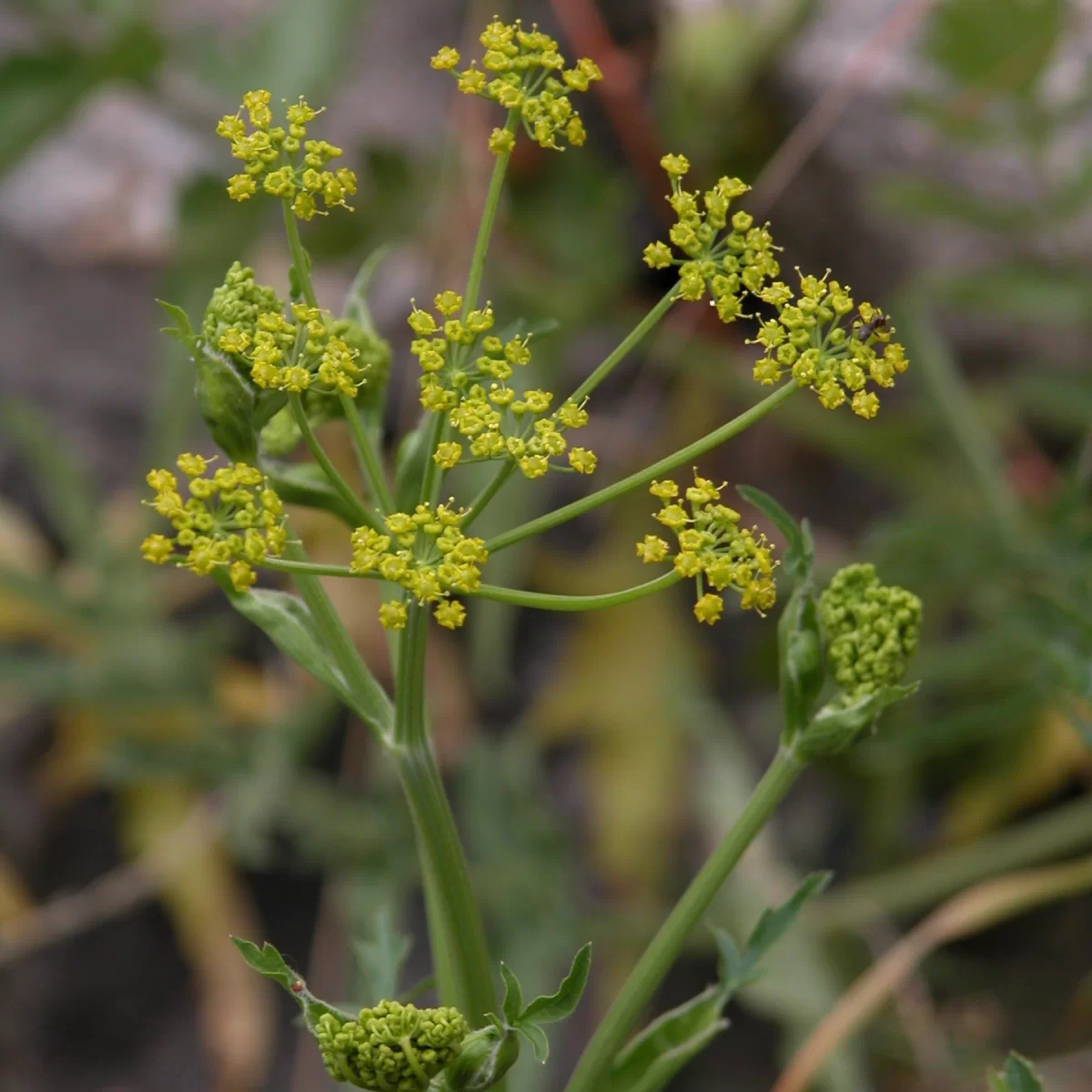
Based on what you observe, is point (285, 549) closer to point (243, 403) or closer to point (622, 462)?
point (243, 403)

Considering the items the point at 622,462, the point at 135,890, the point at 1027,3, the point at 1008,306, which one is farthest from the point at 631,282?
the point at 135,890

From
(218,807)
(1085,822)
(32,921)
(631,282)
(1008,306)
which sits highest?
(1008,306)

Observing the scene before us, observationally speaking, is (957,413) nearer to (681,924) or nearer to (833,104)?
(833,104)

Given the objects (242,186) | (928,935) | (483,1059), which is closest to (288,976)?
(483,1059)

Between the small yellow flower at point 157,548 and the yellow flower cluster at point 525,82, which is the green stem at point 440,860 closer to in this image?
the small yellow flower at point 157,548

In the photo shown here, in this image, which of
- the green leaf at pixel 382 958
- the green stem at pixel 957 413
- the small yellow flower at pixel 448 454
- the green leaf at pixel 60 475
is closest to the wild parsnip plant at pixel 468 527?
the small yellow flower at pixel 448 454

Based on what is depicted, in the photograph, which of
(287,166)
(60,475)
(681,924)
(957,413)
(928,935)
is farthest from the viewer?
(60,475)
